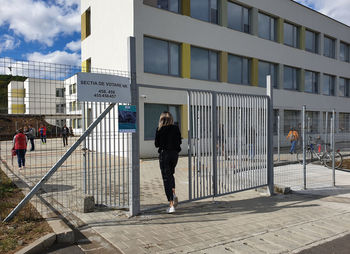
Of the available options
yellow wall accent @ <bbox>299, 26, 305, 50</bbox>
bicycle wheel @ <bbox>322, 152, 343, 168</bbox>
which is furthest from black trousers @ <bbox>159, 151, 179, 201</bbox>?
yellow wall accent @ <bbox>299, 26, 305, 50</bbox>

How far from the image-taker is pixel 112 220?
4645mm

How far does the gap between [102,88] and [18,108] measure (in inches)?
51.5

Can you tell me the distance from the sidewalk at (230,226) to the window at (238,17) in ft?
46.2

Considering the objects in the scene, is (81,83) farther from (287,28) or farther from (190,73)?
(287,28)

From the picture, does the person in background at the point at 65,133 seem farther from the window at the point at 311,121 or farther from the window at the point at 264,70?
the window at the point at 264,70

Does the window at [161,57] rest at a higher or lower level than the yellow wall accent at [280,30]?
lower

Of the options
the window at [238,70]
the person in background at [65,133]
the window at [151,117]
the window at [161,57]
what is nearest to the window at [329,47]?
the window at [238,70]

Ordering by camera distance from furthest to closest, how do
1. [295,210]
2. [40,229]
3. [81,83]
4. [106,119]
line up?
1. [295,210]
2. [106,119]
3. [81,83]
4. [40,229]

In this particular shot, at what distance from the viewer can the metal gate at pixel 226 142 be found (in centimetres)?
554

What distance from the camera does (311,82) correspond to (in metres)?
23.7

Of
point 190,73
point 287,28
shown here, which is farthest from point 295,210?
point 287,28

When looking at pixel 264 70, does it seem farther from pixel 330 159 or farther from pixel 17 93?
pixel 17 93

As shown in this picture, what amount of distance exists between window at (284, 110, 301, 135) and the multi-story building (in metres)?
0.01

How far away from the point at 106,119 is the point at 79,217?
5.71 feet
